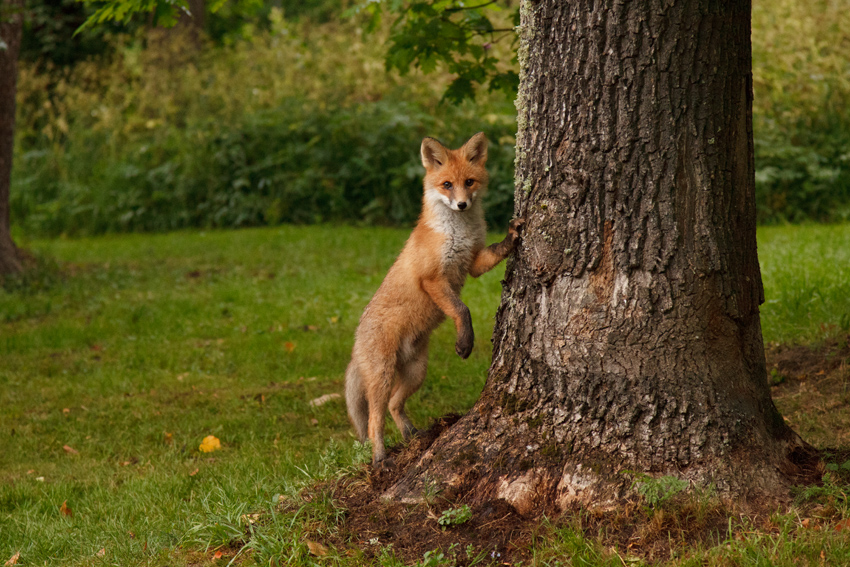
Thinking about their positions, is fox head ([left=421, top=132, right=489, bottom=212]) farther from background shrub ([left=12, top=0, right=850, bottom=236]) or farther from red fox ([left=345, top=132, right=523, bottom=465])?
background shrub ([left=12, top=0, right=850, bottom=236])

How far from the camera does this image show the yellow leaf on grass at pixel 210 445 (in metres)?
4.93

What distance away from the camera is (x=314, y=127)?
13781 mm

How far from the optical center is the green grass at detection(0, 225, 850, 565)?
3.49 metres

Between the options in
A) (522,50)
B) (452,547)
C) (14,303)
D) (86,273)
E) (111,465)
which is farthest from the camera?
(86,273)

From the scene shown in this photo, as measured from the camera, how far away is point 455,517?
309cm

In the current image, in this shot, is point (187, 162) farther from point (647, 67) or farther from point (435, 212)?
point (647, 67)

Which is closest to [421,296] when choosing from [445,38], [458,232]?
[458,232]

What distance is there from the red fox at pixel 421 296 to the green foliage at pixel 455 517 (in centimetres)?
92

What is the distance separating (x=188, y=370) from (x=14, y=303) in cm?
339

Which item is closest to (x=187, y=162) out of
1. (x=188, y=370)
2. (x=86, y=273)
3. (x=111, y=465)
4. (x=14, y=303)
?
(x=86, y=273)

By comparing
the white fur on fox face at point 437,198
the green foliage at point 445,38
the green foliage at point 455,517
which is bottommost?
Answer: the green foliage at point 455,517

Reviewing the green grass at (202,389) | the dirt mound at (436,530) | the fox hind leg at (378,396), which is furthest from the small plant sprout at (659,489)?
the fox hind leg at (378,396)

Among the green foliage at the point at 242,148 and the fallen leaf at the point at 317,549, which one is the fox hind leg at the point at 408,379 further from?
the green foliage at the point at 242,148

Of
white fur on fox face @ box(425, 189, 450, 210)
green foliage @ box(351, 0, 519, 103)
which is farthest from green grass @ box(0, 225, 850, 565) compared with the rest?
green foliage @ box(351, 0, 519, 103)
